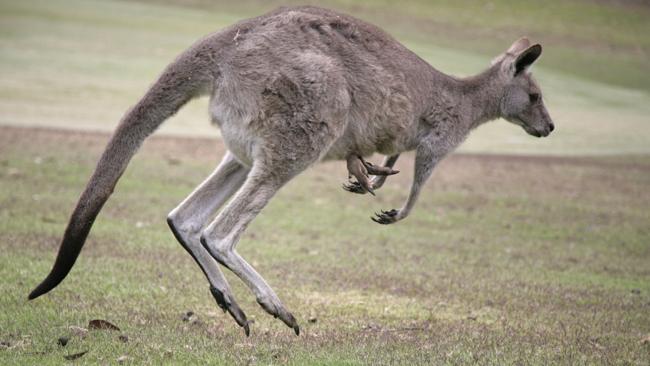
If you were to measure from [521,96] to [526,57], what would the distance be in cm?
33

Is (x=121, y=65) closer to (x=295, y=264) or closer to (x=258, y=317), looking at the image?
(x=295, y=264)

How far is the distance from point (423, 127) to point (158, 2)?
113 ft

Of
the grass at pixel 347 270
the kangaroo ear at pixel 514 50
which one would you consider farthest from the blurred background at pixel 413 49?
the kangaroo ear at pixel 514 50

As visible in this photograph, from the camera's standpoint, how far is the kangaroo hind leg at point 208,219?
5832 millimetres

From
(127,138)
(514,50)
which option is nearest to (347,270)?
(514,50)

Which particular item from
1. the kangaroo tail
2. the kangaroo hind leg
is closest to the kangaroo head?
the kangaroo hind leg

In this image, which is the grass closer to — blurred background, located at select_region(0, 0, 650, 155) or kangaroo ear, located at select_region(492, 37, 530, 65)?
kangaroo ear, located at select_region(492, 37, 530, 65)

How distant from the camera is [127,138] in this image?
18.7ft

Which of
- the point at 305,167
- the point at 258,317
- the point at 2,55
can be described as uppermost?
the point at 305,167

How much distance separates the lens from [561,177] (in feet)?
51.7

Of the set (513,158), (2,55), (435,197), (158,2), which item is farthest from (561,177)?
(158,2)

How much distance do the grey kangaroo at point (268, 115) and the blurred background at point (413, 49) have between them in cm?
1090

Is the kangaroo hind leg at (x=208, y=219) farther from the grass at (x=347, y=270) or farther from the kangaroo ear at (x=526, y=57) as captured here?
the kangaroo ear at (x=526, y=57)

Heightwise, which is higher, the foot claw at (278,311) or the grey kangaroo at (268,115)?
the grey kangaroo at (268,115)
